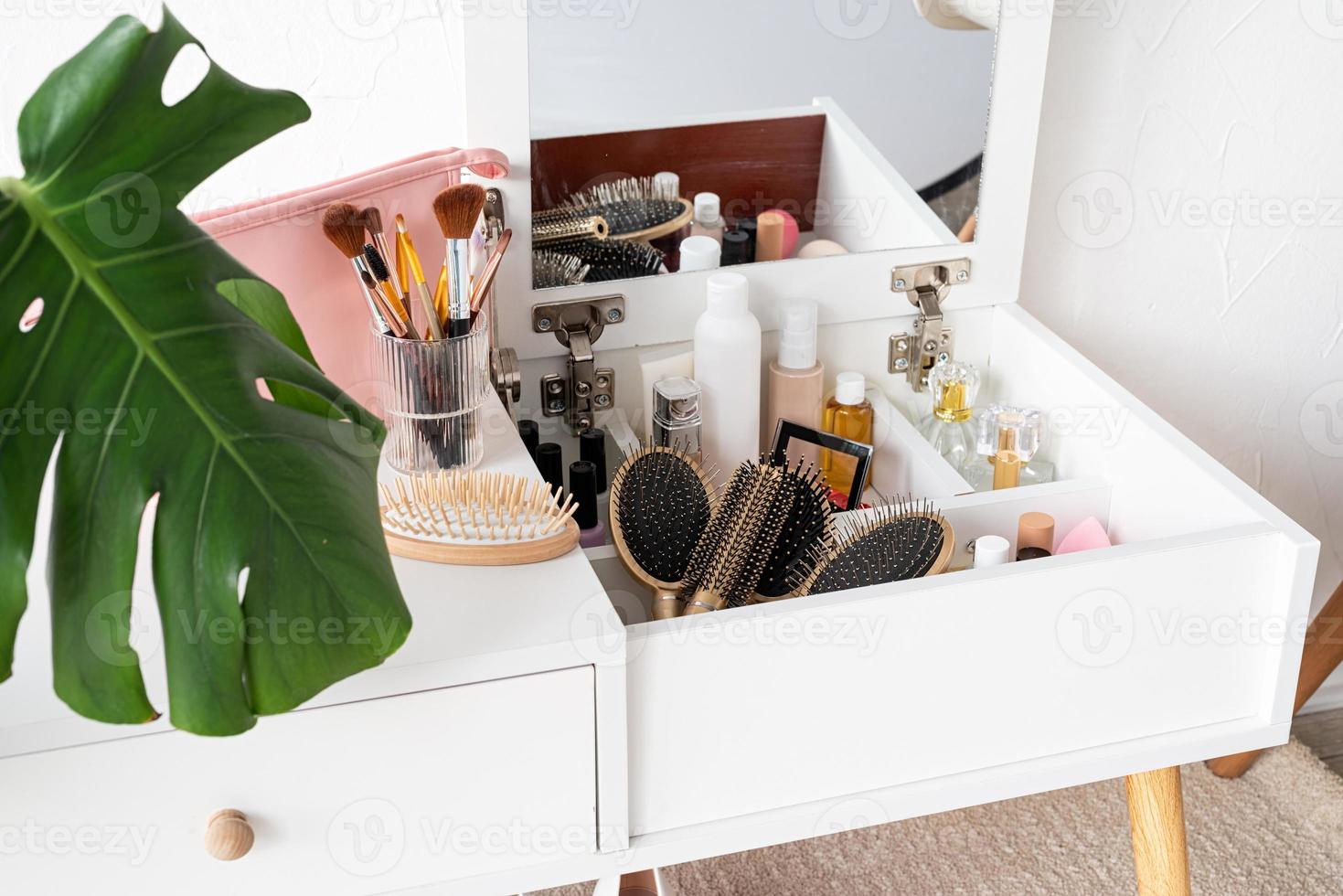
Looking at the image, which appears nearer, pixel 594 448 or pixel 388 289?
pixel 388 289

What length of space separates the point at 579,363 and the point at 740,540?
0.21 m

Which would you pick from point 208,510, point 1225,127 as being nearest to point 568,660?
point 208,510

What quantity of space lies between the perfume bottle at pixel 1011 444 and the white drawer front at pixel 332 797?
0.42 metres

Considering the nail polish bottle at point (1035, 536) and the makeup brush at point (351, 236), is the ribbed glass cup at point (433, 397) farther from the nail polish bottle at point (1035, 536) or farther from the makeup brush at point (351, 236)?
the nail polish bottle at point (1035, 536)

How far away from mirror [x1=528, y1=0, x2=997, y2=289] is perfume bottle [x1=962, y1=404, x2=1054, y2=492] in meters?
0.16

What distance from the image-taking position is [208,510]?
0.54 metres

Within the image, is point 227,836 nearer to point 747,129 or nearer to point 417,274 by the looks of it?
point 417,274

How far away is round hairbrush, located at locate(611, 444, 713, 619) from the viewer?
0.80 metres

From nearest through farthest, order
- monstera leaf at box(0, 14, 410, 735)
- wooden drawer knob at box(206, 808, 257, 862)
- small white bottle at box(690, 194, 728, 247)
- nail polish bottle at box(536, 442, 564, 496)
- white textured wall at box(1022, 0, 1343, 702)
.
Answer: monstera leaf at box(0, 14, 410, 735), wooden drawer knob at box(206, 808, 257, 862), nail polish bottle at box(536, 442, 564, 496), small white bottle at box(690, 194, 728, 247), white textured wall at box(1022, 0, 1343, 702)

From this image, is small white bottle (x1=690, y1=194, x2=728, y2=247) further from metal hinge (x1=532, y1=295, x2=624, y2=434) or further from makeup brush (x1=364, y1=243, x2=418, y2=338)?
makeup brush (x1=364, y1=243, x2=418, y2=338)

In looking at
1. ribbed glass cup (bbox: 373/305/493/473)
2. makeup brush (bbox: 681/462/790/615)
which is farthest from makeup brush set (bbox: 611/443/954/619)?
ribbed glass cup (bbox: 373/305/493/473)

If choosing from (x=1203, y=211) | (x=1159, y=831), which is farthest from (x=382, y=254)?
(x=1203, y=211)

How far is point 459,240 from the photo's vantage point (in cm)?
78

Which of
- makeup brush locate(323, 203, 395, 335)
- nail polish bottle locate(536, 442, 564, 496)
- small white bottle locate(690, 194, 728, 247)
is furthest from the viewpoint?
small white bottle locate(690, 194, 728, 247)
